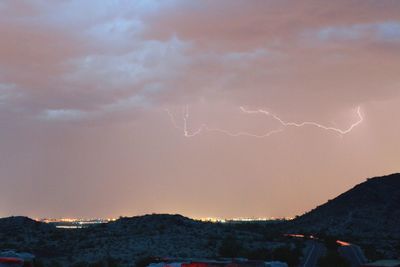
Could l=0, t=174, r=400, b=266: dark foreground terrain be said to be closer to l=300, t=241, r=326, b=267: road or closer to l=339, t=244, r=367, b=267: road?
l=300, t=241, r=326, b=267: road

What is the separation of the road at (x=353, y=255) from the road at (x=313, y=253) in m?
2.92

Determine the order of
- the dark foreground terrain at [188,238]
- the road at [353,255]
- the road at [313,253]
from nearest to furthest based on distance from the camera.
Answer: the road at [313,253], the road at [353,255], the dark foreground terrain at [188,238]

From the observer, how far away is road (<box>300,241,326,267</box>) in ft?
263

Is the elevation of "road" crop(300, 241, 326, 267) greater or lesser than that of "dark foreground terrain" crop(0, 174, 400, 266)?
lesser

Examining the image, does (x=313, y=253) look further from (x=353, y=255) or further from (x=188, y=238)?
(x=188, y=238)

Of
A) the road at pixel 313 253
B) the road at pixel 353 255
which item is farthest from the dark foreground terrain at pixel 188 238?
the road at pixel 353 255

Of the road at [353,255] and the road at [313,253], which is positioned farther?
the road at [353,255]

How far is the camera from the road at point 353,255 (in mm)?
80625

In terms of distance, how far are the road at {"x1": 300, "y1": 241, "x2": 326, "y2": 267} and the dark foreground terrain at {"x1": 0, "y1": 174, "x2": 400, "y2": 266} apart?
18cm

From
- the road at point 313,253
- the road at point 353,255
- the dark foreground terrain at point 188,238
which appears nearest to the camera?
the road at point 313,253

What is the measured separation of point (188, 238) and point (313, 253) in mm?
24591

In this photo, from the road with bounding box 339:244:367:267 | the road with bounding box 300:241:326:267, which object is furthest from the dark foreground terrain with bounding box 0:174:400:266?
the road with bounding box 339:244:367:267

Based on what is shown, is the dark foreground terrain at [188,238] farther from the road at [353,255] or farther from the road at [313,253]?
the road at [353,255]

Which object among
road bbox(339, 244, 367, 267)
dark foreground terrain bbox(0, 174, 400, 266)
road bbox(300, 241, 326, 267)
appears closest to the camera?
road bbox(300, 241, 326, 267)
